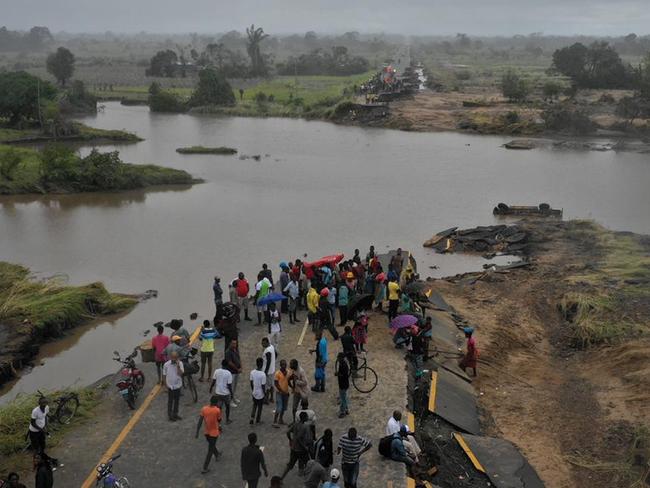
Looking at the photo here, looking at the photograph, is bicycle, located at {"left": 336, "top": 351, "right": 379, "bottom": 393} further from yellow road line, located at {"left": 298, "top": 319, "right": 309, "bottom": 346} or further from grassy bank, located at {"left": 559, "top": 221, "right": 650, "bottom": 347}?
grassy bank, located at {"left": 559, "top": 221, "right": 650, "bottom": 347}

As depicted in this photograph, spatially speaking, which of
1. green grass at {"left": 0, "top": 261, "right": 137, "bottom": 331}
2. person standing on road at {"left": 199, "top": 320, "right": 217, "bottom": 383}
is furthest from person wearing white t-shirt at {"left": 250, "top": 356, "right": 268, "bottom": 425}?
green grass at {"left": 0, "top": 261, "right": 137, "bottom": 331}

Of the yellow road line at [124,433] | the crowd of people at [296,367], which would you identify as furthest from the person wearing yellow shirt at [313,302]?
the yellow road line at [124,433]

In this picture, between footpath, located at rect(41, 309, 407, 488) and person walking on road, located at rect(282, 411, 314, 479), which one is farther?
footpath, located at rect(41, 309, 407, 488)

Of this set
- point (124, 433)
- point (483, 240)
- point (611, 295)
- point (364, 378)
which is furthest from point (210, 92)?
point (124, 433)

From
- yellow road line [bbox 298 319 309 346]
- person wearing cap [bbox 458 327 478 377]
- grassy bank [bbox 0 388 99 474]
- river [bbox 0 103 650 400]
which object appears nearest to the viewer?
grassy bank [bbox 0 388 99 474]

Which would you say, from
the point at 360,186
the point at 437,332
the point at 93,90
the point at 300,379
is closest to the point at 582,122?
the point at 360,186

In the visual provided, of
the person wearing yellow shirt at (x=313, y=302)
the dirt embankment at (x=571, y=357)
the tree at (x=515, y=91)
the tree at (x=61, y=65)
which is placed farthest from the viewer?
the tree at (x=61, y=65)

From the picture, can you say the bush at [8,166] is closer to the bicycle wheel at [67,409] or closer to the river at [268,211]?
the river at [268,211]
